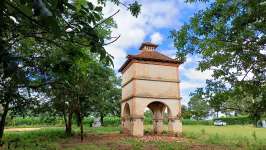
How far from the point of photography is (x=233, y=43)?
6.49 metres

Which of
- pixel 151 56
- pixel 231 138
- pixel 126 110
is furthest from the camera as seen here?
pixel 126 110

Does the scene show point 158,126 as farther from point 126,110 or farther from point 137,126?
point 137,126

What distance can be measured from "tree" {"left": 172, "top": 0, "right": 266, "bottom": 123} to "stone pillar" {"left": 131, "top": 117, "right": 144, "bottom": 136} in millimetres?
16047

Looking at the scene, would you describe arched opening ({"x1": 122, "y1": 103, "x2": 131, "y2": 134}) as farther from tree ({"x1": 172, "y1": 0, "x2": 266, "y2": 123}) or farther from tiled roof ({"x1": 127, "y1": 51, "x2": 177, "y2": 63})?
tree ({"x1": 172, "y1": 0, "x2": 266, "y2": 123})

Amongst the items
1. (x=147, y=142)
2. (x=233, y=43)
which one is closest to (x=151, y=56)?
(x=147, y=142)

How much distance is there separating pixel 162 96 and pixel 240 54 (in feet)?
57.4

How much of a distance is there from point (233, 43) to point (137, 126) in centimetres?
1736

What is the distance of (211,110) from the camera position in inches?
266

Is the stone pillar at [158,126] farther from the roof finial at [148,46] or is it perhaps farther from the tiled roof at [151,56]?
the roof finial at [148,46]

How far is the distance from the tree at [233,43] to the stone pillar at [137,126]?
1605cm

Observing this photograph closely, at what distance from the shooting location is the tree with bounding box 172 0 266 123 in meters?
6.15

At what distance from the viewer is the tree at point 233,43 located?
20.2 feet

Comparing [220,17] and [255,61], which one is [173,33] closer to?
[220,17]

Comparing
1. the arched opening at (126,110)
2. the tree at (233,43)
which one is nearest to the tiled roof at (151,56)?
the arched opening at (126,110)
